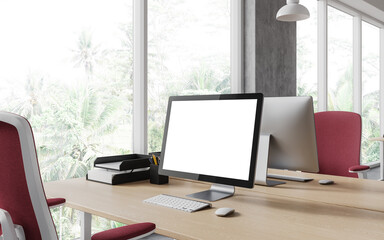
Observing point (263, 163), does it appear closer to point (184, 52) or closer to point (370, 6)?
point (184, 52)

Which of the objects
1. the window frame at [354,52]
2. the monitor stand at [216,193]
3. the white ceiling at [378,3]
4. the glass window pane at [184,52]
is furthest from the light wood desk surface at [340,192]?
the white ceiling at [378,3]

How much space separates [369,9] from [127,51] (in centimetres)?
458

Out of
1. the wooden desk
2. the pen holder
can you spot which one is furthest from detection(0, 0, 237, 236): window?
the pen holder

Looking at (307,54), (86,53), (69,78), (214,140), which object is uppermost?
(307,54)

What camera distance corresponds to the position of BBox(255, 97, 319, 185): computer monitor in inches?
78.3

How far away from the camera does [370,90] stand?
674 centimetres

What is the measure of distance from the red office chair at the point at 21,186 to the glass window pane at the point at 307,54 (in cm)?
414

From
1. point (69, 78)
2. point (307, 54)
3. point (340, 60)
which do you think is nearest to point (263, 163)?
point (69, 78)

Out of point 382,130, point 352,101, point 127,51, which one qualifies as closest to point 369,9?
point 352,101

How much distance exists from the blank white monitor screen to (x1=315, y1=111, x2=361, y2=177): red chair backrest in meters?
1.40

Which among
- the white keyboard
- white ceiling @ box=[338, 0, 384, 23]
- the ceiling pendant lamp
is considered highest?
white ceiling @ box=[338, 0, 384, 23]

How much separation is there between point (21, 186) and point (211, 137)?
93 centimetres

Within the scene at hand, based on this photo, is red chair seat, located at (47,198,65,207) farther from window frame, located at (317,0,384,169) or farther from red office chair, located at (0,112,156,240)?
window frame, located at (317,0,384,169)

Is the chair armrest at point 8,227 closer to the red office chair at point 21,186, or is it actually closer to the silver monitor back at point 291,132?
the red office chair at point 21,186
